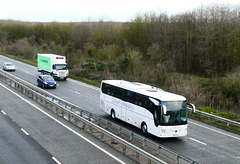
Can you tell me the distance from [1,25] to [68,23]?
31.2 meters

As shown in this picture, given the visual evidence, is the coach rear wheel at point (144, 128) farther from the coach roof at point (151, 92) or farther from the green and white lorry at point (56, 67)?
the green and white lorry at point (56, 67)

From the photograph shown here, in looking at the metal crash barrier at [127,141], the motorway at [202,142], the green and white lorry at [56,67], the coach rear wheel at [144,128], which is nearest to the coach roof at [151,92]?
the coach rear wheel at [144,128]

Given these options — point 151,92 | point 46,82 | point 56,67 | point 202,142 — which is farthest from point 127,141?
point 56,67

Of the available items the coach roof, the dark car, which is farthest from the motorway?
the dark car

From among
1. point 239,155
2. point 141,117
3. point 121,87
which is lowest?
point 239,155

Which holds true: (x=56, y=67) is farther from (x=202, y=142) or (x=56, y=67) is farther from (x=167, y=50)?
(x=202, y=142)

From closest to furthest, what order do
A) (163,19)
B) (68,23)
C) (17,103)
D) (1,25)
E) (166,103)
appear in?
(166,103) → (17,103) → (163,19) → (68,23) → (1,25)

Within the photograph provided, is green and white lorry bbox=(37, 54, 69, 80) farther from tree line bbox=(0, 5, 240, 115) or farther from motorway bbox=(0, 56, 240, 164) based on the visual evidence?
motorway bbox=(0, 56, 240, 164)

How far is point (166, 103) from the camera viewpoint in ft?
59.8

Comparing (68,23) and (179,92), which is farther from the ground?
(68,23)

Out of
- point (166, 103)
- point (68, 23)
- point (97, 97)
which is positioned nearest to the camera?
point (166, 103)

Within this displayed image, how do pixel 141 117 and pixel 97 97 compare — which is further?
pixel 97 97

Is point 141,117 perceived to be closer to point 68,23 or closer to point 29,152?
point 29,152

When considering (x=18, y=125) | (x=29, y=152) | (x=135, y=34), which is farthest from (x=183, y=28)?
(x=29, y=152)
